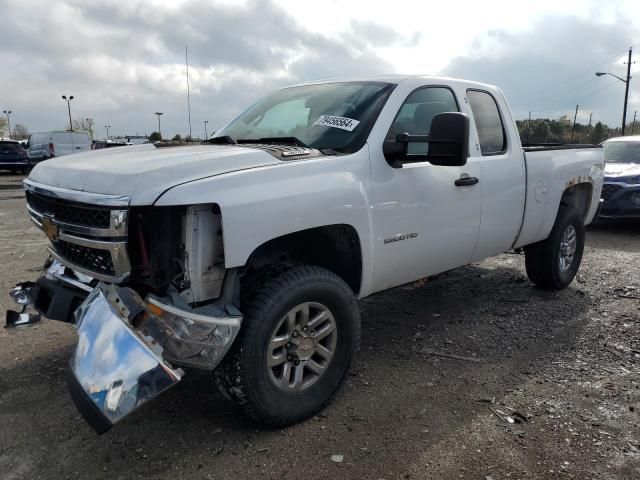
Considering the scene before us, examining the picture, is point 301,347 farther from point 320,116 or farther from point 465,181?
point 465,181

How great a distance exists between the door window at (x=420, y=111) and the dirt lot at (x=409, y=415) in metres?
1.60

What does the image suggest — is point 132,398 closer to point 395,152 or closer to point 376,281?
point 376,281

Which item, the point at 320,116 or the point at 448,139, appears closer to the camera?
the point at 448,139

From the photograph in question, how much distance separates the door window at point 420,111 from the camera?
366cm

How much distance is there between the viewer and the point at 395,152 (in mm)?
3422

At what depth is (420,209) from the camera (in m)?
3.60

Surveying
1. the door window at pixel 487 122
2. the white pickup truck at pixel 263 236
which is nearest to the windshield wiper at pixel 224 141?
the white pickup truck at pixel 263 236

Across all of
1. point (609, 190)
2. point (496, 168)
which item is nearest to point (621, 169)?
point (609, 190)

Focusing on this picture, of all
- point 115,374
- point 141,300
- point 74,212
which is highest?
point 74,212

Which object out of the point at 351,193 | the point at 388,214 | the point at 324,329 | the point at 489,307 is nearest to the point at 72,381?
the point at 324,329

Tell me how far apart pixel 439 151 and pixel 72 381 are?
2328 mm

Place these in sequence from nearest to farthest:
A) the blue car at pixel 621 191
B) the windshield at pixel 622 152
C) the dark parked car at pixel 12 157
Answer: the blue car at pixel 621 191
the windshield at pixel 622 152
the dark parked car at pixel 12 157

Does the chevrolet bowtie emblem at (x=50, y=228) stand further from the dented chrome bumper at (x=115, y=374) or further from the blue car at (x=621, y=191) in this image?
the blue car at (x=621, y=191)

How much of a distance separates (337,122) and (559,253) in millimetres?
3184
